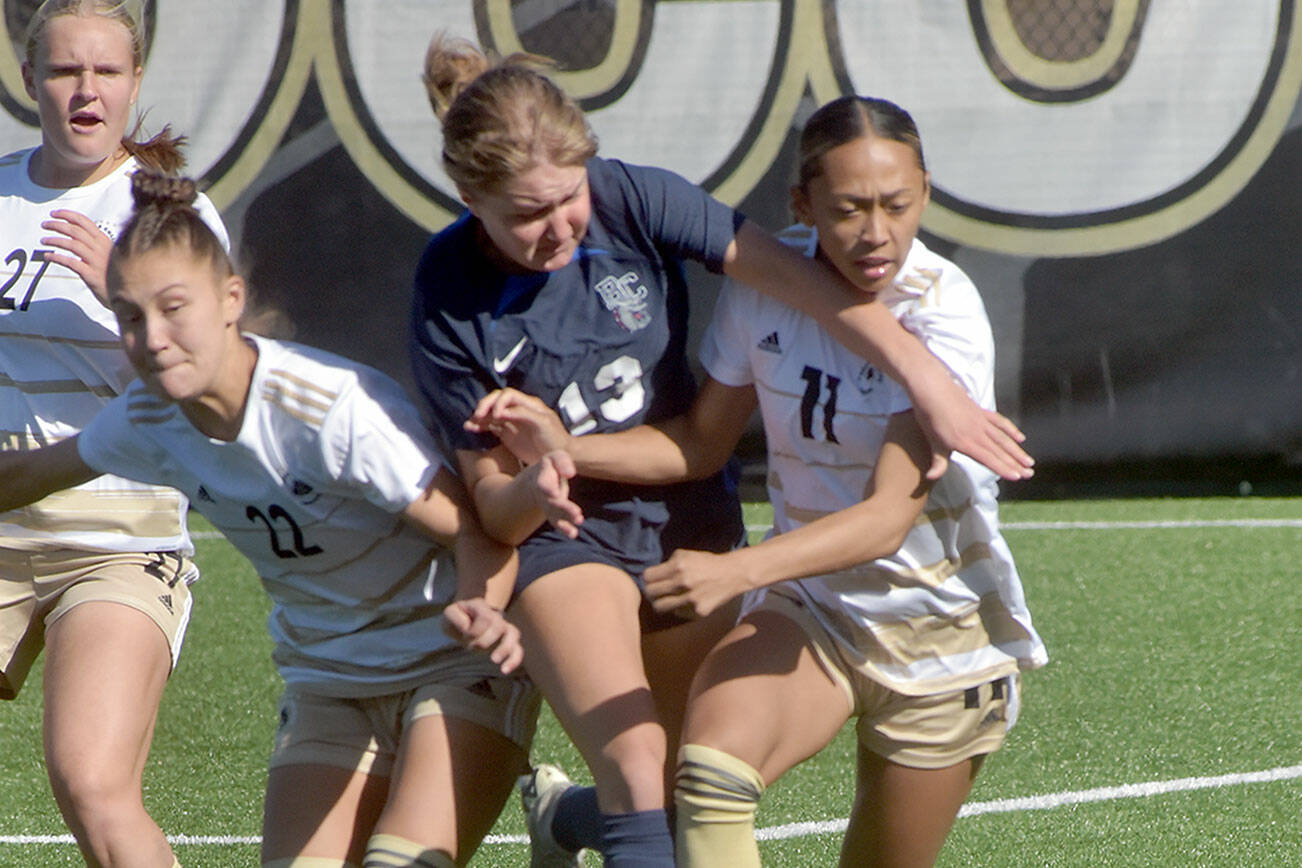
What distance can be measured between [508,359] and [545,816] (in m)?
1.04

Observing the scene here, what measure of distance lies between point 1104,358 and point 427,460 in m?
5.13

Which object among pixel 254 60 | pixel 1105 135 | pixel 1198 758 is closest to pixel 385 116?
pixel 254 60

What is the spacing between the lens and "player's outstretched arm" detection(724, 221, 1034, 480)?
95.6 inches

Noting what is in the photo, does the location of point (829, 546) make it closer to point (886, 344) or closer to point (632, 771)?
point (886, 344)

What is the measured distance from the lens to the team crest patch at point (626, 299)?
2.59 metres

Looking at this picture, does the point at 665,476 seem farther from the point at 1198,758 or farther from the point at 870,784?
the point at 1198,758

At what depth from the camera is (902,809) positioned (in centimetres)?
269

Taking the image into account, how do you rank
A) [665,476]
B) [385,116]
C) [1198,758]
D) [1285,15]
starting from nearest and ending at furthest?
[665,476] → [1198,758] → [1285,15] → [385,116]

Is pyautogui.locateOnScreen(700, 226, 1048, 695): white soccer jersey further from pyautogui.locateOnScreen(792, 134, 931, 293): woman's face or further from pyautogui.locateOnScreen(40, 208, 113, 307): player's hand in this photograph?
pyautogui.locateOnScreen(40, 208, 113, 307): player's hand

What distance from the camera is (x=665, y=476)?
262cm

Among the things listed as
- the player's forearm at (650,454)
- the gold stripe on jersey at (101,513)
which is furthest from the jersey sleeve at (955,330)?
the gold stripe on jersey at (101,513)

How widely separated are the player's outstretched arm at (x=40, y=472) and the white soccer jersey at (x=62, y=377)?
0.30m

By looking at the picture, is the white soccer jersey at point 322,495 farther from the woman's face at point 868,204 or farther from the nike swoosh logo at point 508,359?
the woman's face at point 868,204

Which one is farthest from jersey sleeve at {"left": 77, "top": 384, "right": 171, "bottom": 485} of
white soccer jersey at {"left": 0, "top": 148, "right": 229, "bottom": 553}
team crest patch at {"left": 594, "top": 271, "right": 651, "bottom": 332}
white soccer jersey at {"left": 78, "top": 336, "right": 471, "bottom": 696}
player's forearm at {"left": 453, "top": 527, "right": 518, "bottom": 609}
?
team crest patch at {"left": 594, "top": 271, "right": 651, "bottom": 332}
